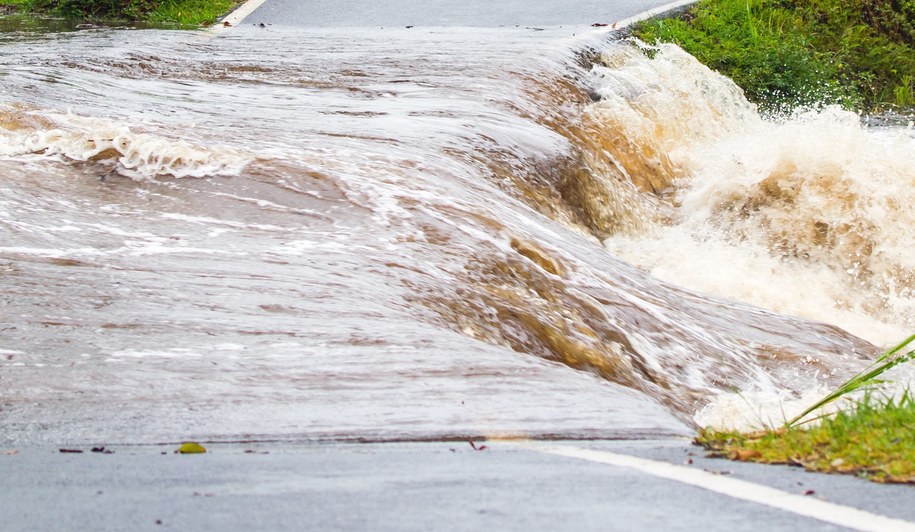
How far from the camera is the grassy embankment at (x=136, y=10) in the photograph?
14203 millimetres

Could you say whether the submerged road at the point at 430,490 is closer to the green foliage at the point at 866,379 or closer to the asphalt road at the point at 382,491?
the asphalt road at the point at 382,491

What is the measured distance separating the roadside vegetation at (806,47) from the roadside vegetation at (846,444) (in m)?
10.6

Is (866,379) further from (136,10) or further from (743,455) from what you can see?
(136,10)

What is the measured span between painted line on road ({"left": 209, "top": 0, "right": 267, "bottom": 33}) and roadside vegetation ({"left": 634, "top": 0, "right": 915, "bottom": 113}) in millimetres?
4609

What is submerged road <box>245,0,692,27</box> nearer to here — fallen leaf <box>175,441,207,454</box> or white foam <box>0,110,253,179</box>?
white foam <box>0,110,253,179</box>

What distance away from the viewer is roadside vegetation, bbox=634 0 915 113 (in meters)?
14.0

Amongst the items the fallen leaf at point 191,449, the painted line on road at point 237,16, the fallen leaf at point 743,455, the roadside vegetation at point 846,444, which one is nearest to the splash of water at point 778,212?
the roadside vegetation at point 846,444

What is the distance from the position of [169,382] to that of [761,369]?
9.93 feet

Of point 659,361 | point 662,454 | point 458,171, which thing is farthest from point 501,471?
point 458,171

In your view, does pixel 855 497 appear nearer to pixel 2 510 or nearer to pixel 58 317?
pixel 2 510

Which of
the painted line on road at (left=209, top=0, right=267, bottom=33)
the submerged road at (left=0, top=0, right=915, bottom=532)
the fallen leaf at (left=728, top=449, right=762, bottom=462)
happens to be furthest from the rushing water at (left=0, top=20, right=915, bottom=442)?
the painted line on road at (left=209, top=0, right=267, bottom=33)

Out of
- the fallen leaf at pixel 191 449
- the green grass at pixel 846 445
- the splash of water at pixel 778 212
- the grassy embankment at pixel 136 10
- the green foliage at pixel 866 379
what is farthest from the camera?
the grassy embankment at pixel 136 10

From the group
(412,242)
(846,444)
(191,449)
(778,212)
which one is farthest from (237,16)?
(846,444)

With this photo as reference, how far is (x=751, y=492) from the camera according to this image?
2734 mm
